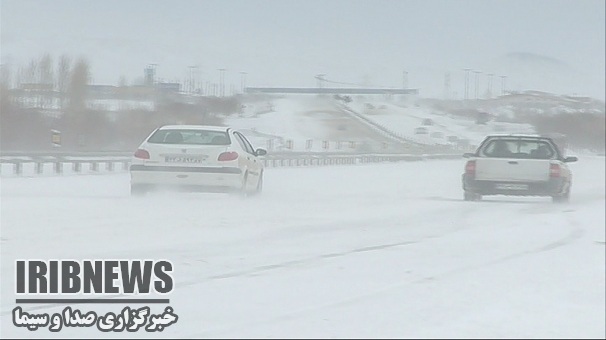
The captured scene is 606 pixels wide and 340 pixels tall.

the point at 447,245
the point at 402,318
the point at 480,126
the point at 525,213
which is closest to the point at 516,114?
the point at 480,126

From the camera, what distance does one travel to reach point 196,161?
35.9ft

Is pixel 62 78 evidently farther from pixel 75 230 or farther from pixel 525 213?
pixel 525 213

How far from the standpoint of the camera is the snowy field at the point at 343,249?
5.37m

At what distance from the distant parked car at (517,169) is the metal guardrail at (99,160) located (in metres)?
0.44

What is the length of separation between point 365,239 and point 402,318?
11.3 feet

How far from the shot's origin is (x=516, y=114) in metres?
8.71

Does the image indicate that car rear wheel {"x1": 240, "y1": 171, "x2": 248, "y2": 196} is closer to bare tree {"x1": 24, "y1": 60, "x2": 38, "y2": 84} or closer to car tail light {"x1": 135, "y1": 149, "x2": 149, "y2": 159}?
car tail light {"x1": 135, "y1": 149, "x2": 149, "y2": 159}

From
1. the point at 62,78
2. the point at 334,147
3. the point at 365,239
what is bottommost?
the point at 365,239

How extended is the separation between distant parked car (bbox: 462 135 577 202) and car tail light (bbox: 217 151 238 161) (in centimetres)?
257

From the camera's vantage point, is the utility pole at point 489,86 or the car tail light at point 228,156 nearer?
the utility pole at point 489,86

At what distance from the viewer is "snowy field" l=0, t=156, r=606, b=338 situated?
5367 mm

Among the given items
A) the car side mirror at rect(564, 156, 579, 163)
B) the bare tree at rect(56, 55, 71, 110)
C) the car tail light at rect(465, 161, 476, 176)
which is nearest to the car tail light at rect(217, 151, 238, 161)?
the car tail light at rect(465, 161, 476, 176)

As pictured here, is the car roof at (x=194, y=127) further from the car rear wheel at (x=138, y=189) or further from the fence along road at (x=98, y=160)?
the car rear wheel at (x=138, y=189)

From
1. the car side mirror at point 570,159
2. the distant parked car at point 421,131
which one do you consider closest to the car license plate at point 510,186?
the car side mirror at point 570,159
